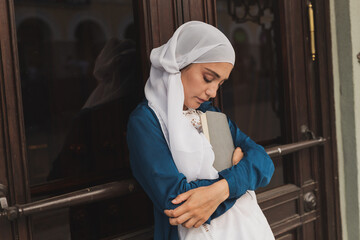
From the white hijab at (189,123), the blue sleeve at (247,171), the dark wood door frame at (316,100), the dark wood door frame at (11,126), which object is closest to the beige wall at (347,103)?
the dark wood door frame at (316,100)

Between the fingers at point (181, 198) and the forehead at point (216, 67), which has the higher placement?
the forehead at point (216, 67)

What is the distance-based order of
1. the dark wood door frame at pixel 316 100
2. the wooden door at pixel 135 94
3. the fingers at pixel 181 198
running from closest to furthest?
the fingers at pixel 181 198, the wooden door at pixel 135 94, the dark wood door frame at pixel 316 100

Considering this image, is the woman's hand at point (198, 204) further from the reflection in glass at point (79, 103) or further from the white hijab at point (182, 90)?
the reflection in glass at point (79, 103)

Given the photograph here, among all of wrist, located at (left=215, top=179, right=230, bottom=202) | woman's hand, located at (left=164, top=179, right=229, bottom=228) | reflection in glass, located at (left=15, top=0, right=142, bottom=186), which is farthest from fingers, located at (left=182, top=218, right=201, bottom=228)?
reflection in glass, located at (left=15, top=0, right=142, bottom=186)

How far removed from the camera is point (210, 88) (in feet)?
4.00

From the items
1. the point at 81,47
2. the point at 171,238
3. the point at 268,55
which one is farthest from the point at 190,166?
the point at 268,55

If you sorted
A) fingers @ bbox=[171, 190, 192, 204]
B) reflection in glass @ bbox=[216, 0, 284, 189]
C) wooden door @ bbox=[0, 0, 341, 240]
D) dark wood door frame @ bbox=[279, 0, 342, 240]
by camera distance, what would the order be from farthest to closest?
dark wood door frame @ bbox=[279, 0, 342, 240]
reflection in glass @ bbox=[216, 0, 284, 189]
wooden door @ bbox=[0, 0, 341, 240]
fingers @ bbox=[171, 190, 192, 204]

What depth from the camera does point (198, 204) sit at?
1069 millimetres

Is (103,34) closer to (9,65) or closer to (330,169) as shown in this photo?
(9,65)

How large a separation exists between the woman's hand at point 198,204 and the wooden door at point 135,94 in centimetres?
47

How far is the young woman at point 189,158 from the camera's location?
3.54 ft

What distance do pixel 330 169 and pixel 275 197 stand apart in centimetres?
46

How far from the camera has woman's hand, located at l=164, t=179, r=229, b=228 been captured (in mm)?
1058

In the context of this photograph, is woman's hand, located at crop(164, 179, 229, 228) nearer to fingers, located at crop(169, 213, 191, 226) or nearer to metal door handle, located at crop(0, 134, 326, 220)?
fingers, located at crop(169, 213, 191, 226)
